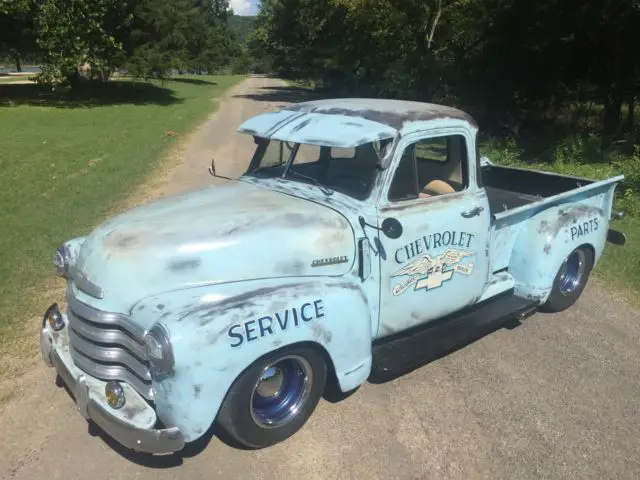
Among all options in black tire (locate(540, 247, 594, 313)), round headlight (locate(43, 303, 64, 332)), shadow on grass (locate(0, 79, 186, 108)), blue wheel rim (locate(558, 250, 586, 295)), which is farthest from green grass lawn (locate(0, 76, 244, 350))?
blue wheel rim (locate(558, 250, 586, 295))

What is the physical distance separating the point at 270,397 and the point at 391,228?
53.1 inches

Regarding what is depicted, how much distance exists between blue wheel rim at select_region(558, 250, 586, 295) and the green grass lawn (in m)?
5.08

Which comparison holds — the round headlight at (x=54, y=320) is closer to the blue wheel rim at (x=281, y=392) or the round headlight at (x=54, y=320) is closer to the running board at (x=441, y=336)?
the blue wheel rim at (x=281, y=392)

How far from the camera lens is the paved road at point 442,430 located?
3242 mm

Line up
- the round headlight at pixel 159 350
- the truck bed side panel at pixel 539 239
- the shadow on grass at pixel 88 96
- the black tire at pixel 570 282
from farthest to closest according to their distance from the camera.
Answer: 1. the shadow on grass at pixel 88 96
2. the black tire at pixel 570 282
3. the truck bed side panel at pixel 539 239
4. the round headlight at pixel 159 350

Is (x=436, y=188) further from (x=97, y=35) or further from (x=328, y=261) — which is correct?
(x=97, y=35)

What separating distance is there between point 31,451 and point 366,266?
2.38 m

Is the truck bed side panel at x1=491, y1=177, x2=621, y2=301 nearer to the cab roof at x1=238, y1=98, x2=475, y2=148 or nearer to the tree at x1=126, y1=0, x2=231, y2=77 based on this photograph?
the cab roof at x1=238, y1=98, x2=475, y2=148

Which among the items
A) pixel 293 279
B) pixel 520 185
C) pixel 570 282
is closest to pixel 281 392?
pixel 293 279

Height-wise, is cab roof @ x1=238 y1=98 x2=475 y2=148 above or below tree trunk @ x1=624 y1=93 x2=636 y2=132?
above

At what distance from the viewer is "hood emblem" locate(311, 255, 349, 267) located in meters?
3.51

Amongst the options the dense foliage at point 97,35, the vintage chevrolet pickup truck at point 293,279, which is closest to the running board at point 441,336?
the vintage chevrolet pickup truck at point 293,279

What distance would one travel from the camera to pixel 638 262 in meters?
6.55

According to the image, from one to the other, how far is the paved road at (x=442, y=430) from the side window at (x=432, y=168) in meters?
1.40
